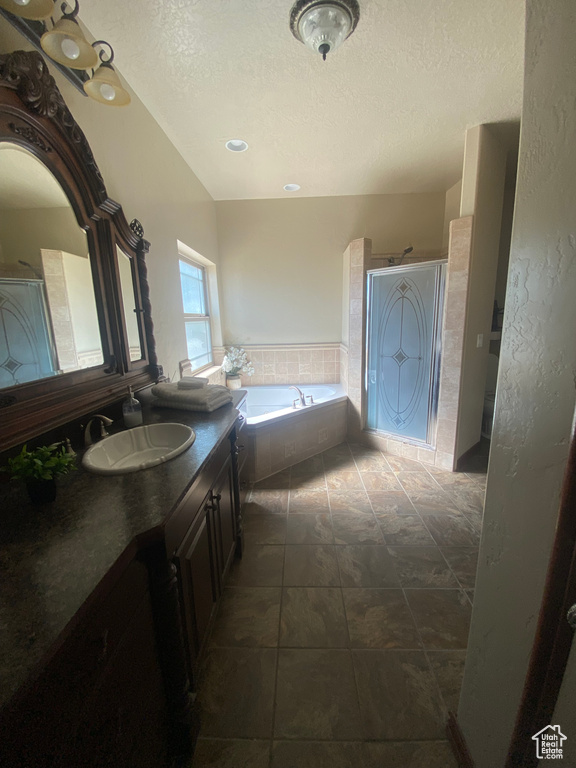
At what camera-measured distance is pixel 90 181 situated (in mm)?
1258

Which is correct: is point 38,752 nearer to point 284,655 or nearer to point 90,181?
point 284,655

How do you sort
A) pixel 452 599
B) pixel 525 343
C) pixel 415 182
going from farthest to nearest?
pixel 415 182, pixel 452 599, pixel 525 343

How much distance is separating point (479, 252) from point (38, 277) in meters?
2.84

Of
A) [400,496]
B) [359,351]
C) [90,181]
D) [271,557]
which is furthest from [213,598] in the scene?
[359,351]

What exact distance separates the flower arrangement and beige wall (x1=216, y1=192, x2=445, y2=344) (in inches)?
8.9

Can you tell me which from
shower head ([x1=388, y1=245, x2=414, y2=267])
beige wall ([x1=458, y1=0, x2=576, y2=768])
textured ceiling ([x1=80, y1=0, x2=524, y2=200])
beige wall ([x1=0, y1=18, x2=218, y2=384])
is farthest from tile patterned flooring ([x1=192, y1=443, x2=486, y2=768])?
textured ceiling ([x1=80, y1=0, x2=524, y2=200])

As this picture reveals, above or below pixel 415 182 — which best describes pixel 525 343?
below

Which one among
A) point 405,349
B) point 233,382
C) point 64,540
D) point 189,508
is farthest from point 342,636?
point 233,382

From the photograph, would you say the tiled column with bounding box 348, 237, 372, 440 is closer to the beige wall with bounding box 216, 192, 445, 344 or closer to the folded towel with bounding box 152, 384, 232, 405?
the beige wall with bounding box 216, 192, 445, 344

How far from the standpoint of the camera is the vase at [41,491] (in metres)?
0.76

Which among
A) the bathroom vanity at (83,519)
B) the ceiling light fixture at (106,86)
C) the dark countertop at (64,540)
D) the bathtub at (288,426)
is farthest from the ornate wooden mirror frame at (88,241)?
the bathtub at (288,426)

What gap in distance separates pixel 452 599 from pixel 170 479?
1.52 meters

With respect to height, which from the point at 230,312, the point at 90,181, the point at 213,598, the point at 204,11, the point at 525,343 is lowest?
the point at 213,598

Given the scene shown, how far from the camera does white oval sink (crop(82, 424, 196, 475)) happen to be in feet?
3.66
